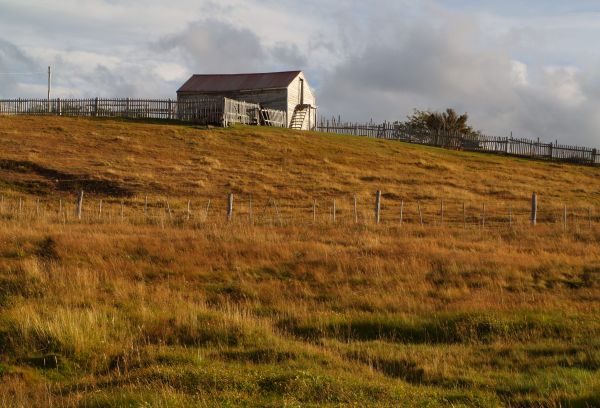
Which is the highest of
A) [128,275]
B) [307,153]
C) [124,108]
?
[124,108]

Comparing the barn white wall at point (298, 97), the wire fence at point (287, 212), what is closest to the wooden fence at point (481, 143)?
the barn white wall at point (298, 97)

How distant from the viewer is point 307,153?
141 feet

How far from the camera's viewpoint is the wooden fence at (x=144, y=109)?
51250 mm

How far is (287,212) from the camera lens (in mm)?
26719

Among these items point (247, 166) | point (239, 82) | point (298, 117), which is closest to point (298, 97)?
point (298, 117)

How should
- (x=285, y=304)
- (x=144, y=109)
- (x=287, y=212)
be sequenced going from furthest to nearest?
1. (x=144, y=109)
2. (x=287, y=212)
3. (x=285, y=304)

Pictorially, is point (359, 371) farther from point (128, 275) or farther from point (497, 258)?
point (497, 258)

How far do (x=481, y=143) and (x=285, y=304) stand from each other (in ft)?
165

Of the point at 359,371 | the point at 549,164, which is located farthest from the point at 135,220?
the point at 549,164

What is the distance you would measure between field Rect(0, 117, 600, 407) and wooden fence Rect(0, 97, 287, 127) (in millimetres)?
21119

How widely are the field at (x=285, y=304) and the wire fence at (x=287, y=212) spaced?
229 millimetres

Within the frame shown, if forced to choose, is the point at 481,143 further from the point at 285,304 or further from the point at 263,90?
the point at 285,304

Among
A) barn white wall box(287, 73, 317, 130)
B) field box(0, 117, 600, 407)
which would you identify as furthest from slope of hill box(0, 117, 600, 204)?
barn white wall box(287, 73, 317, 130)

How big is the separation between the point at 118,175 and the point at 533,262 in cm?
2270
